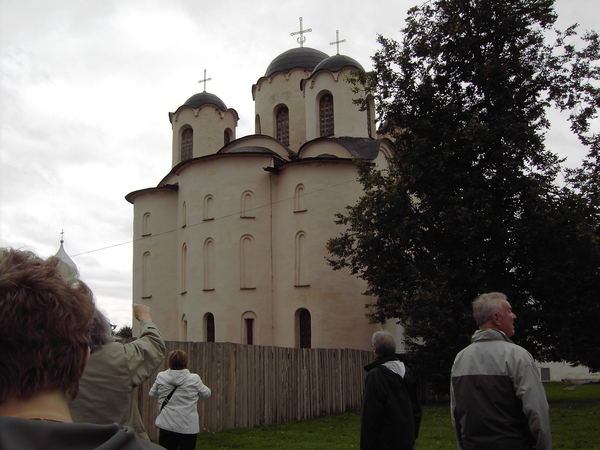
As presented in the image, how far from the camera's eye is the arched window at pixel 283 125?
108 feet

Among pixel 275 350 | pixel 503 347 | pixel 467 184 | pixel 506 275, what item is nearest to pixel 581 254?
pixel 506 275

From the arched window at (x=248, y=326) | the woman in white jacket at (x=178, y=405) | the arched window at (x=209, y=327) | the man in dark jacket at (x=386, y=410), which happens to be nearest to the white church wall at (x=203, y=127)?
the arched window at (x=209, y=327)

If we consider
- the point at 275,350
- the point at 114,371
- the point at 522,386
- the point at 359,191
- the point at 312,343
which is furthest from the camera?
the point at 359,191

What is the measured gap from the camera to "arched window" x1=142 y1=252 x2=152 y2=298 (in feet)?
98.0

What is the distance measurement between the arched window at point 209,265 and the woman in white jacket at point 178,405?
64.2 feet

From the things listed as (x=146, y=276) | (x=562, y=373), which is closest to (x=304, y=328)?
(x=146, y=276)

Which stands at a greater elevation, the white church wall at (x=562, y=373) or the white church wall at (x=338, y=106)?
the white church wall at (x=338, y=106)

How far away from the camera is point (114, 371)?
3.52 metres

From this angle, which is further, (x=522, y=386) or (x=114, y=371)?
(x=522, y=386)

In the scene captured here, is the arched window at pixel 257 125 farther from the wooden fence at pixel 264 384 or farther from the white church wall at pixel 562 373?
the white church wall at pixel 562 373

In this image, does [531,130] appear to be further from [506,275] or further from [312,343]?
[312,343]

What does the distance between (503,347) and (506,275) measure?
15.4 m

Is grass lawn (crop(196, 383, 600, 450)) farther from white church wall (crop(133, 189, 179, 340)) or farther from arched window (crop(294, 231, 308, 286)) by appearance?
white church wall (crop(133, 189, 179, 340))

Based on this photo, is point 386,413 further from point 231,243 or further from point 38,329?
point 231,243
